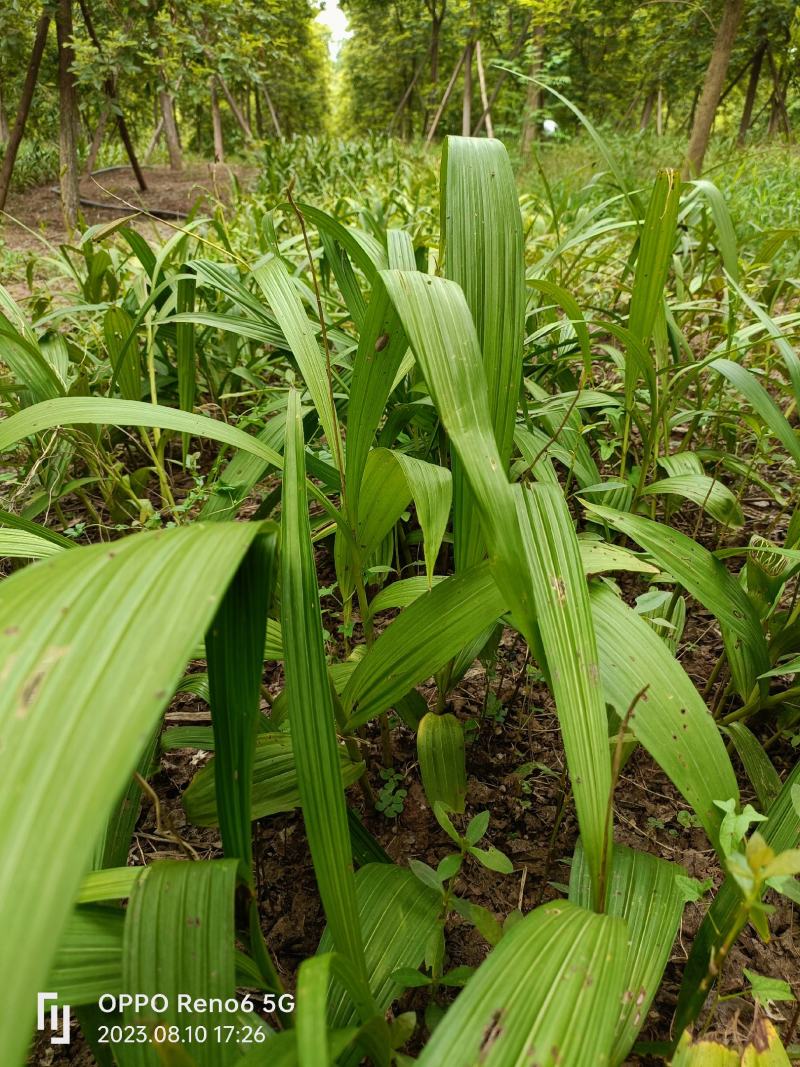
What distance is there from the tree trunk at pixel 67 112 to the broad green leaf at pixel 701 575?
3.07 metres

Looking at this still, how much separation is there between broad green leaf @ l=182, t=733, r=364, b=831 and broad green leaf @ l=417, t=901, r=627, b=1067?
0.84 feet

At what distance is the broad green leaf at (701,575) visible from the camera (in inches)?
25.2

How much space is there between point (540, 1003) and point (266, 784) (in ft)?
1.10

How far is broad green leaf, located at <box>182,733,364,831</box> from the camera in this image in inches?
22.3

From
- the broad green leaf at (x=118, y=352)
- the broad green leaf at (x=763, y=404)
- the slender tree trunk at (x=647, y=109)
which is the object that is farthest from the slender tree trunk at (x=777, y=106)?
the broad green leaf at (x=118, y=352)

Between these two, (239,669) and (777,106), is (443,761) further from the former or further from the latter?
(777,106)

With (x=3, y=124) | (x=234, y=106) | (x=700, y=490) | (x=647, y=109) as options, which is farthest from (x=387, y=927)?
(x=647, y=109)

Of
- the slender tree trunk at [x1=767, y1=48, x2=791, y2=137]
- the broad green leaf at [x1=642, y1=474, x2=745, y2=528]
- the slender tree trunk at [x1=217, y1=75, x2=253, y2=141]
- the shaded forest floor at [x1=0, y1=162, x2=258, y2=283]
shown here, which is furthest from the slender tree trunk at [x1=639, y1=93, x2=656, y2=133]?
the broad green leaf at [x1=642, y1=474, x2=745, y2=528]

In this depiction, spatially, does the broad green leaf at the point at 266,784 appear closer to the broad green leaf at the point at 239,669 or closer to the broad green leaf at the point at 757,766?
the broad green leaf at the point at 239,669

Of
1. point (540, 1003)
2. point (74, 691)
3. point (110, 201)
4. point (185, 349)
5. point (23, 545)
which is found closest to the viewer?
point (74, 691)

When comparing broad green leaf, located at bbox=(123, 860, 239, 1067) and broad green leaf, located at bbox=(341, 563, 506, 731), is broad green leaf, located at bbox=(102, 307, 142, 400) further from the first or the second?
broad green leaf, located at bbox=(123, 860, 239, 1067)

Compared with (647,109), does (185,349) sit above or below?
below

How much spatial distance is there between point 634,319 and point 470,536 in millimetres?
411

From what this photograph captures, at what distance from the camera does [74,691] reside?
24cm
